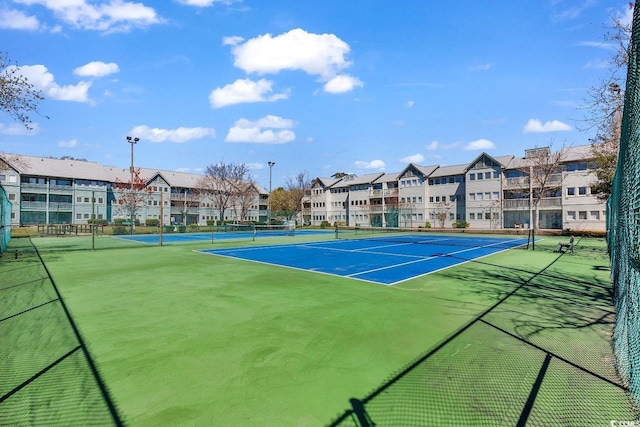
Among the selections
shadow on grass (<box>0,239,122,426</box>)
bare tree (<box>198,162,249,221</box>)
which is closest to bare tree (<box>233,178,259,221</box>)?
bare tree (<box>198,162,249,221</box>)

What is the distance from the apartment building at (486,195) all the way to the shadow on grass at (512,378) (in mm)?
34135

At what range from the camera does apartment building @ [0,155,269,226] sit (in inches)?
1960

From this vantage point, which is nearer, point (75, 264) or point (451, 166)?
point (75, 264)

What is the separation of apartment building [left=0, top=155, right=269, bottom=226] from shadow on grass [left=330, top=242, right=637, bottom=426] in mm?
46022

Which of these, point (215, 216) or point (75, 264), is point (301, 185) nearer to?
point (215, 216)

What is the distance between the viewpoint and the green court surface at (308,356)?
3.59m

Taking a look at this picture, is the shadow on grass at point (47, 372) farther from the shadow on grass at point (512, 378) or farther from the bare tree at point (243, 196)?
the bare tree at point (243, 196)

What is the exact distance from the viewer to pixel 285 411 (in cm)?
356

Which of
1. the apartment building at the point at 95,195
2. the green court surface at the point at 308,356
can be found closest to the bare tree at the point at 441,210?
the apartment building at the point at 95,195

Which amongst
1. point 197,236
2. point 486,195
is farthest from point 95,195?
point 486,195

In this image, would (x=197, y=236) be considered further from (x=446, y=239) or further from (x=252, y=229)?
(x=446, y=239)

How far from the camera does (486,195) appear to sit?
5231cm

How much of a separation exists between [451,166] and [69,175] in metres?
68.2

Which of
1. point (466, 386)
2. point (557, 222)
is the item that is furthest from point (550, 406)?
point (557, 222)
